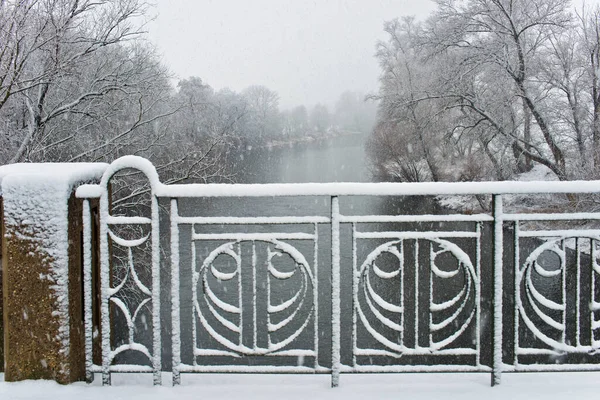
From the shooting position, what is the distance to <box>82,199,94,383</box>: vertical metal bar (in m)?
2.92

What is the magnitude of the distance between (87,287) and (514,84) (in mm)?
20764

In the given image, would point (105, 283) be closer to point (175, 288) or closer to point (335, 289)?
point (175, 288)

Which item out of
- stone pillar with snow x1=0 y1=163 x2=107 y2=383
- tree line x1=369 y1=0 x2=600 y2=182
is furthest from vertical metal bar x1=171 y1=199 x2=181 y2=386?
tree line x1=369 y1=0 x2=600 y2=182

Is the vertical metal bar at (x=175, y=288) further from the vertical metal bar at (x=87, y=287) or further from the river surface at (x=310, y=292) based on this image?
the vertical metal bar at (x=87, y=287)

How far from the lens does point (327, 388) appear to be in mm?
2969

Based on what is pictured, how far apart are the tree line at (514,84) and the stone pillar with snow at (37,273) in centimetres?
1726

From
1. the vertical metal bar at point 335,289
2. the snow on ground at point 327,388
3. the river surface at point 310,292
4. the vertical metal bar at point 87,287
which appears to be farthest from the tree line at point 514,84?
the vertical metal bar at point 87,287

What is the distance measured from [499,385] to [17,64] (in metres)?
11.0

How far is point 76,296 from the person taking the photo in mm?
2924

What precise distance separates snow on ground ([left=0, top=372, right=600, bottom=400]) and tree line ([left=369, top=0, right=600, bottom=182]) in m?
15.9

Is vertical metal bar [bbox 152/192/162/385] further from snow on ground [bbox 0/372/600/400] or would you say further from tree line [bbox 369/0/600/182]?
tree line [bbox 369/0/600/182]

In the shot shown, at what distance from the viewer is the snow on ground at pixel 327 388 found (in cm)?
285

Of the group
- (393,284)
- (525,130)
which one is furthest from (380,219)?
(525,130)

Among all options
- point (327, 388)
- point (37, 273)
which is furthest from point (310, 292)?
point (37, 273)
